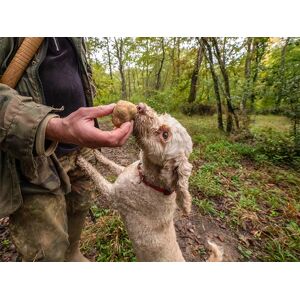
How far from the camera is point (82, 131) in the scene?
1.16 m

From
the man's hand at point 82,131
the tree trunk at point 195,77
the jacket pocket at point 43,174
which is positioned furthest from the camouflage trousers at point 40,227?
the tree trunk at point 195,77

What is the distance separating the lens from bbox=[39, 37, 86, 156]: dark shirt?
5.84ft

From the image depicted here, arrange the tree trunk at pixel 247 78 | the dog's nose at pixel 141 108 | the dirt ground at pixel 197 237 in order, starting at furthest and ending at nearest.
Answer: the tree trunk at pixel 247 78
the dirt ground at pixel 197 237
the dog's nose at pixel 141 108

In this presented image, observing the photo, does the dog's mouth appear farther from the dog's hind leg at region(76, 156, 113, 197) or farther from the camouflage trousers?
the camouflage trousers

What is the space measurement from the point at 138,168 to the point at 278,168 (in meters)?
4.85

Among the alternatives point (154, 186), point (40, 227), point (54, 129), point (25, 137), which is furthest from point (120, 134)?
point (154, 186)

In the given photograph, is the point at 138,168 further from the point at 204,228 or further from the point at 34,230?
the point at 204,228

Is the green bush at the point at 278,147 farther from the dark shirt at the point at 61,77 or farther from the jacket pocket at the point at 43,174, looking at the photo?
the jacket pocket at the point at 43,174

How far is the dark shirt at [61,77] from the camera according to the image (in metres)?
1.78

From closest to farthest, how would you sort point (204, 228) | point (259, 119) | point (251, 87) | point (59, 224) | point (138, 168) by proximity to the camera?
1. point (59, 224)
2. point (138, 168)
3. point (204, 228)
4. point (251, 87)
5. point (259, 119)

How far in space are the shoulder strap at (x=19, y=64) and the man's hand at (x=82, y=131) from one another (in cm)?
56

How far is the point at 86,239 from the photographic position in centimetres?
334

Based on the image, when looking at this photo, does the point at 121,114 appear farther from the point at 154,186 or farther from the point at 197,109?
the point at 197,109
